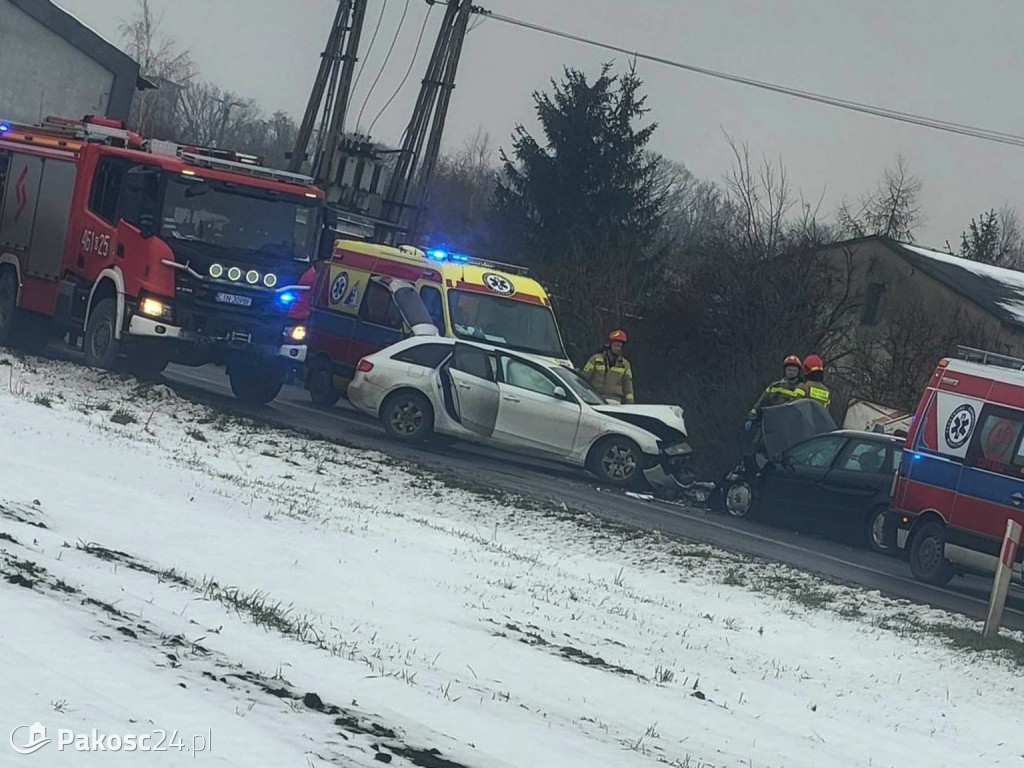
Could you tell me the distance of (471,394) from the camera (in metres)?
19.2

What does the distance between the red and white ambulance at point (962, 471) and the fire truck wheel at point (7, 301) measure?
1223 cm

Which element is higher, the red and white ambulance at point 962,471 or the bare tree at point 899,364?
the bare tree at point 899,364

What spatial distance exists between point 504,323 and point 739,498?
462 centimetres

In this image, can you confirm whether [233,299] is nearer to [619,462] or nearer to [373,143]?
[619,462]

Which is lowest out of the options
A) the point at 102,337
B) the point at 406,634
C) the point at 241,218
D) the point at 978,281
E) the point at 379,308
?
the point at 406,634

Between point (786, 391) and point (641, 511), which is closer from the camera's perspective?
point (641, 511)

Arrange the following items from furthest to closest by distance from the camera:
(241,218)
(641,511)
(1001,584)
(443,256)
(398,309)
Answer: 1. (443,256)
2. (398,309)
3. (241,218)
4. (641,511)
5. (1001,584)

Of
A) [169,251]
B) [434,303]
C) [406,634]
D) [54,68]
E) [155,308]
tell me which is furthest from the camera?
[54,68]

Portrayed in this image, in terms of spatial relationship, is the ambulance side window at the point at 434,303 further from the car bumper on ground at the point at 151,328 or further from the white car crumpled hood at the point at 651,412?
the car bumper on ground at the point at 151,328

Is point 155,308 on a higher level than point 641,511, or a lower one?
higher

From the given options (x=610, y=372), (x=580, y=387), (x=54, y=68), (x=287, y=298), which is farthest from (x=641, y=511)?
(x=54, y=68)

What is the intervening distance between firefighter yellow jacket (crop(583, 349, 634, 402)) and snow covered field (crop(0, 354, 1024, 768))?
6281 mm

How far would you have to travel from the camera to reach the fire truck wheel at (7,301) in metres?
21.0

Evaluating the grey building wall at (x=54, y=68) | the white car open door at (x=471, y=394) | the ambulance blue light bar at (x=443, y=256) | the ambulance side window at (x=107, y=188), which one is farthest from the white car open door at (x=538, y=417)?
the grey building wall at (x=54, y=68)
